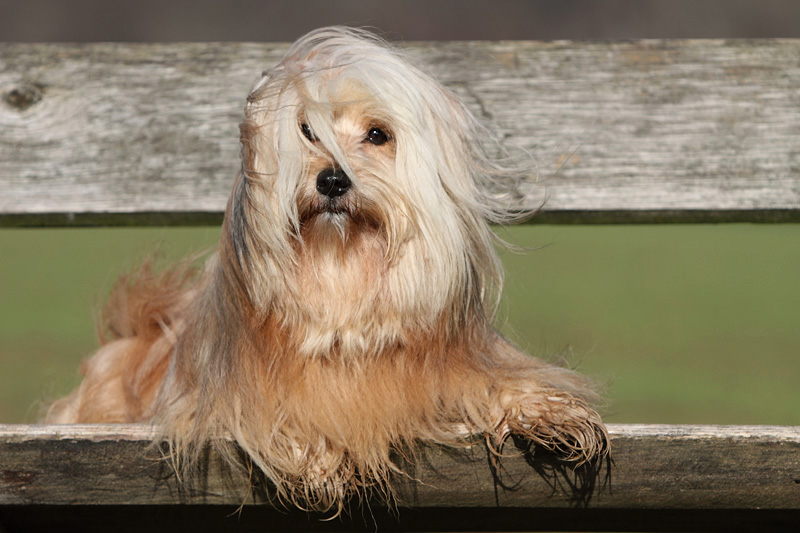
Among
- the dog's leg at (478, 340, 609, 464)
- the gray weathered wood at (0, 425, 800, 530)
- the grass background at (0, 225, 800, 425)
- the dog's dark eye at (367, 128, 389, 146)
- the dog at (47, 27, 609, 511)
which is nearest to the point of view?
the gray weathered wood at (0, 425, 800, 530)

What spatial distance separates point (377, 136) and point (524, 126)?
52cm

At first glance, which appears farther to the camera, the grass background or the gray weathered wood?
the grass background

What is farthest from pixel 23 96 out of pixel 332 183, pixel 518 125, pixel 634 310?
pixel 634 310

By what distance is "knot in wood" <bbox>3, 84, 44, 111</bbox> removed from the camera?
223 centimetres

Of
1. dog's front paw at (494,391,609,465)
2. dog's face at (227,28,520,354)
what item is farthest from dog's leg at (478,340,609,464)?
dog's face at (227,28,520,354)

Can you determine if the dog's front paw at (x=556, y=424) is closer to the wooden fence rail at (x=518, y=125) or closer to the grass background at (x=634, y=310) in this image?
the wooden fence rail at (x=518, y=125)

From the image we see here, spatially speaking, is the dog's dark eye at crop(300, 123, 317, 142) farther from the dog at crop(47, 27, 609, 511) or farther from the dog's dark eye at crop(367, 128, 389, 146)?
the dog's dark eye at crop(367, 128, 389, 146)

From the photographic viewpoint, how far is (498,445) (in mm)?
1605

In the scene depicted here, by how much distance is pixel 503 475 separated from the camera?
1547 millimetres

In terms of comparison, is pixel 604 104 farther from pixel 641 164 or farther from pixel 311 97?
pixel 311 97

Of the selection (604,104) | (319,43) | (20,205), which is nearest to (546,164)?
(604,104)

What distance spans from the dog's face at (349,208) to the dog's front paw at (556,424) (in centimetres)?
21

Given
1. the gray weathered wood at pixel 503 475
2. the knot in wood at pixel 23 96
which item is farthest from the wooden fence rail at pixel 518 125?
the gray weathered wood at pixel 503 475

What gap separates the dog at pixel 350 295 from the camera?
5.64ft
